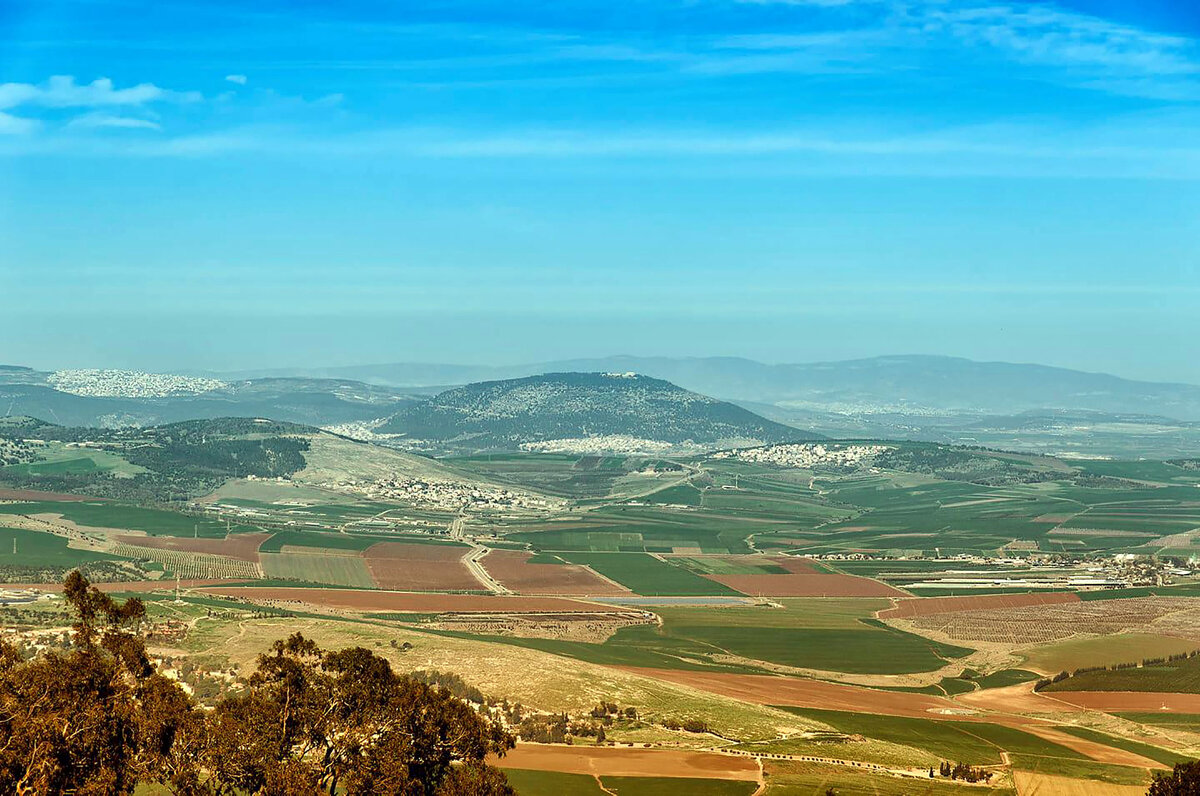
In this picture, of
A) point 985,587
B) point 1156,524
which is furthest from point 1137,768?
point 1156,524

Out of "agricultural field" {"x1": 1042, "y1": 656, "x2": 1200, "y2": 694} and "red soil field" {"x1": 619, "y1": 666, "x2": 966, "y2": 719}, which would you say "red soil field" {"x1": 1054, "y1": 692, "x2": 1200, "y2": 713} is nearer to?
"agricultural field" {"x1": 1042, "y1": 656, "x2": 1200, "y2": 694}

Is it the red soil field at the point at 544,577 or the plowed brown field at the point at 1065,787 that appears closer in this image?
the plowed brown field at the point at 1065,787

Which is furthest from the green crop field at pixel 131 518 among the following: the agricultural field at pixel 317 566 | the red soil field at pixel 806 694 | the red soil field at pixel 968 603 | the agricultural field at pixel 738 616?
the red soil field at pixel 806 694

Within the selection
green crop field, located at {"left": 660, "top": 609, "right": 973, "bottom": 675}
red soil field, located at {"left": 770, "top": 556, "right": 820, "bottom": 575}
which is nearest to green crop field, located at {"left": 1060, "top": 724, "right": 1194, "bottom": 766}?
green crop field, located at {"left": 660, "top": 609, "right": 973, "bottom": 675}

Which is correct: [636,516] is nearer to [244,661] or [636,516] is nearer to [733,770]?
[244,661]

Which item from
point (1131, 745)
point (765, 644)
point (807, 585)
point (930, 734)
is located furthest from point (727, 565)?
point (1131, 745)

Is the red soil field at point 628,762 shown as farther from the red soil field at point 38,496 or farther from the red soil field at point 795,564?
the red soil field at point 38,496
